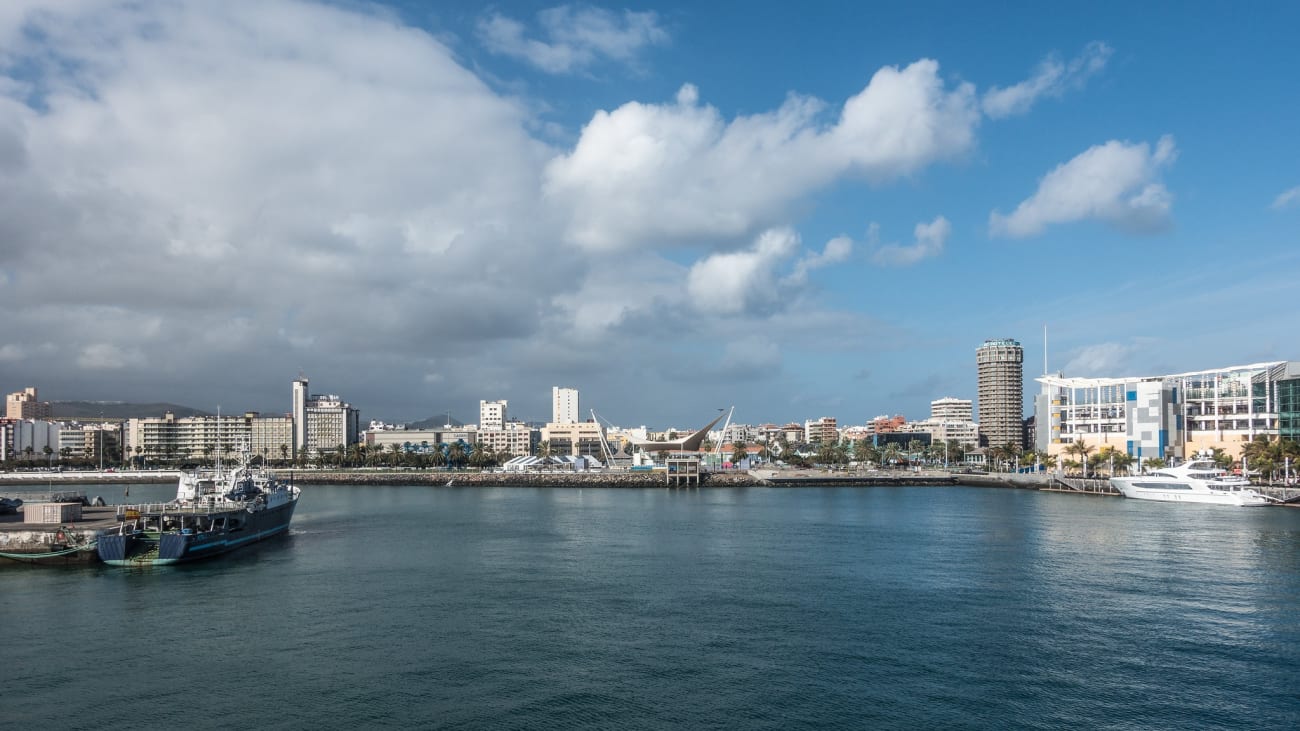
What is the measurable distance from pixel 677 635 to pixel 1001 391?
171m

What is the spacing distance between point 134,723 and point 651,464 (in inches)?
3839

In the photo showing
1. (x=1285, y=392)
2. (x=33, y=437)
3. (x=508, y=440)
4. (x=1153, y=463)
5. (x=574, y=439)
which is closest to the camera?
(x=1285, y=392)

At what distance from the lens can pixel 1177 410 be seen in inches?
2918

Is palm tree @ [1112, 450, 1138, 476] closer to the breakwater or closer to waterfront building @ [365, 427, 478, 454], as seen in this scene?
the breakwater

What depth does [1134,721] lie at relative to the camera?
15812 mm

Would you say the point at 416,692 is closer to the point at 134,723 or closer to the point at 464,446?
the point at 134,723

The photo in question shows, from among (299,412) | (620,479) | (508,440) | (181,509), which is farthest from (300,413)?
(181,509)

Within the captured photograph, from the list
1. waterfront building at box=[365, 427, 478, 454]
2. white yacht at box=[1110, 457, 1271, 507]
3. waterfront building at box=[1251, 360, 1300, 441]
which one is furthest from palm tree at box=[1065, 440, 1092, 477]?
waterfront building at box=[365, 427, 478, 454]

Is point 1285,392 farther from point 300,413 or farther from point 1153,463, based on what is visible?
point 300,413

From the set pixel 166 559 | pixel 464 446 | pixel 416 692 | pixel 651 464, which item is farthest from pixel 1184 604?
pixel 464 446

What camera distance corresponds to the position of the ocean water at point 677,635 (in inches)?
651

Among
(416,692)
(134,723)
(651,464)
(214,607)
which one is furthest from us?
(651,464)

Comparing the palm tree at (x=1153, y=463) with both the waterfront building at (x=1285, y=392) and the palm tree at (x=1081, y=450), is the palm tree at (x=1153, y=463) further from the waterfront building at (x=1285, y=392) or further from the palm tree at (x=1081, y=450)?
the waterfront building at (x=1285, y=392)

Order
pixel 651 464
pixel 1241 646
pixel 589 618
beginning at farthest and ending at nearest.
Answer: pixel 651 464
pixel 589 618
pixel 1241 646
